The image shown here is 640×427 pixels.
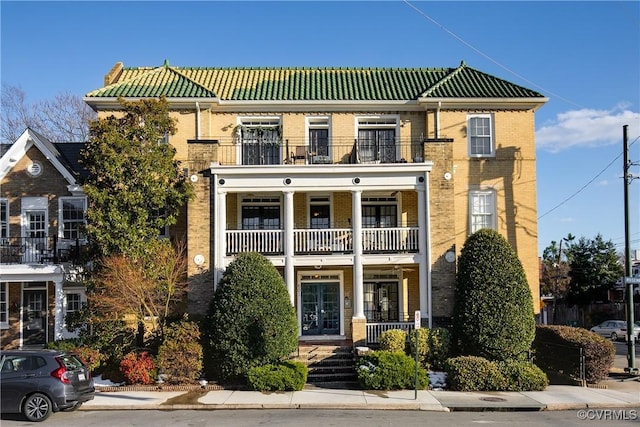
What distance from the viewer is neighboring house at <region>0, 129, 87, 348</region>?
894 inches

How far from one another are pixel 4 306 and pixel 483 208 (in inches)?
726

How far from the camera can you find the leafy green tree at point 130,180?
19422 millimetres

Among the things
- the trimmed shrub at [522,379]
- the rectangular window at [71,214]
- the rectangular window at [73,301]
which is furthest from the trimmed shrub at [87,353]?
the trimmed shrub at [522,379]

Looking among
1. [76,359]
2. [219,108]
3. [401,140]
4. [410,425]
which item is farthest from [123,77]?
[410,425]

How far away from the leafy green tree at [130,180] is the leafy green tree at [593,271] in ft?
114

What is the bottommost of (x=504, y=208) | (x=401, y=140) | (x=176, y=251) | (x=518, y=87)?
(x=176, y=251)

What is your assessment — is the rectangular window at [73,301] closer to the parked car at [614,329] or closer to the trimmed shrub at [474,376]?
the trimmed shrub at [474,376]

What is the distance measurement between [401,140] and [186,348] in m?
11.6

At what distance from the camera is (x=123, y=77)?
2592 centimetres

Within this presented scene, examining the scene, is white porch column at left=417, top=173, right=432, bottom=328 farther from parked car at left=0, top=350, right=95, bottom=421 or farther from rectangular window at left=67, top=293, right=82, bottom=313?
rectangular window at left=67, top=293, right=82, bottom=313

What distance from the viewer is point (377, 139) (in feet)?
79.9

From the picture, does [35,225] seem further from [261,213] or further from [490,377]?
[490,377]

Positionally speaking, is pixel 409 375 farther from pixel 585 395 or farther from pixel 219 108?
pixel 219 108

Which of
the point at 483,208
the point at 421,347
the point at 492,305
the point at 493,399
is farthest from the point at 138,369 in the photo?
the point at 483,208
